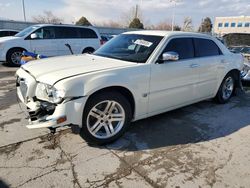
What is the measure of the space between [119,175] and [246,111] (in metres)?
3.79

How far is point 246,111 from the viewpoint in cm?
536

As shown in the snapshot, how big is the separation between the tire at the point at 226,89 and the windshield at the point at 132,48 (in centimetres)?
236

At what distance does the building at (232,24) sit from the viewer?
6844cm

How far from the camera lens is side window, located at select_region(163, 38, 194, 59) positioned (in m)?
4.23

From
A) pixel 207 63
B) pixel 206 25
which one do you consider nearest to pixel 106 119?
pixel 207 63

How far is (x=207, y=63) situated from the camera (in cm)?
485

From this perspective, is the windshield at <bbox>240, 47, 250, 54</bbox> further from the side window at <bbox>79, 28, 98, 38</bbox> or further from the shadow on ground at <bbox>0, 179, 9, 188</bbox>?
the shadow on ground at <bbox>0, 179, 9, 188</bbox>

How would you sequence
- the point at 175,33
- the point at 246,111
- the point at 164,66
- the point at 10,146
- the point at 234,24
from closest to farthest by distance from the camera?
the point at 10,146, the point at 164,66, the point at 175,33, the point at 246,111, the point at 234,24

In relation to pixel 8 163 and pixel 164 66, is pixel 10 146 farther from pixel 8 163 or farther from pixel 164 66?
pixel 164 66

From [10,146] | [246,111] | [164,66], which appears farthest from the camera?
[246,111]

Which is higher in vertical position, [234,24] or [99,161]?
[234,24]

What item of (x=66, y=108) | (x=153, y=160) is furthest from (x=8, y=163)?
(x=153, y=160)

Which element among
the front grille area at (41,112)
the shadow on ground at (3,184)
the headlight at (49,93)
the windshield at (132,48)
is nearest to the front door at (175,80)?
the windshield at (132,48)

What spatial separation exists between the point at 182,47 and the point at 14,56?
7973mm
